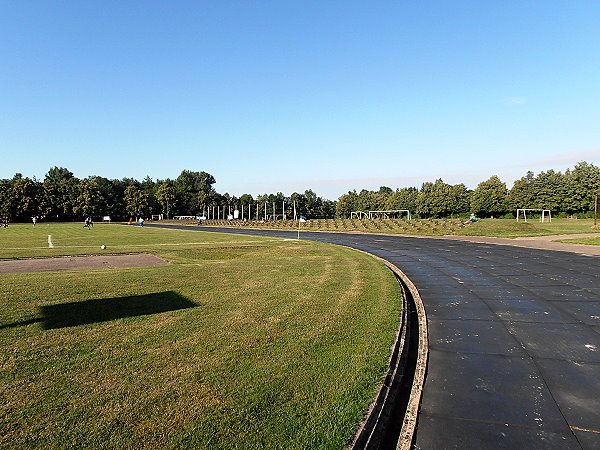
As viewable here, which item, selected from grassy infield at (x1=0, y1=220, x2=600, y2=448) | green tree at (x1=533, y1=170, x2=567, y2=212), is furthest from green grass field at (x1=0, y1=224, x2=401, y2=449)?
green tree at (x1=533, y1=170, x2=567, y2=212)

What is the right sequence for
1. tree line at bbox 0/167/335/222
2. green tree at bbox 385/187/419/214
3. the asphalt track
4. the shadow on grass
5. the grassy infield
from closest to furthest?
the grassy infield
the asphalt track
the shadow on grass
tree line at bbox 0/167/335/222
green tree at bbox 385/187/419/214

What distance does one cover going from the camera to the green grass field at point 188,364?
3623 millimetres

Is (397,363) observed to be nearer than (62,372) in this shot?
No

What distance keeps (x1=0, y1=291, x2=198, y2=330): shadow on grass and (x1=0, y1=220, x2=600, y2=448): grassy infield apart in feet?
0.26

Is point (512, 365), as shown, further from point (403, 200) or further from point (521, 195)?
point (403, 200)

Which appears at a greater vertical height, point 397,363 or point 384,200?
point 384,200

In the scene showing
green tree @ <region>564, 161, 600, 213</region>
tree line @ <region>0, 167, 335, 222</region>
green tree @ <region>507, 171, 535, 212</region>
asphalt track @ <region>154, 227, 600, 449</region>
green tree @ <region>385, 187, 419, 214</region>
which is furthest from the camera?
green tree @ <region>385, 187, 419, 214</region>

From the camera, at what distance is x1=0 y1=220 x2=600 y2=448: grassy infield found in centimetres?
362

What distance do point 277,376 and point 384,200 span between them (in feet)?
367

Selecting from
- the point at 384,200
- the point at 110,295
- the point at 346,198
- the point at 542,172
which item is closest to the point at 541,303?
the point at 110,295

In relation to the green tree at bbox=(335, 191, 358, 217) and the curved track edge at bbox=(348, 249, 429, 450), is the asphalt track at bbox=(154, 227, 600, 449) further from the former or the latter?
the green tree at bbox=(335, 191, 358, 217)

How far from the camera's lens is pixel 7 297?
8.87 metres

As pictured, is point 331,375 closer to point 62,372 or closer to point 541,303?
point 62,372

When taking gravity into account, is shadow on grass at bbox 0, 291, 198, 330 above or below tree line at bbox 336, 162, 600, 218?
below
